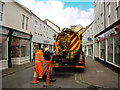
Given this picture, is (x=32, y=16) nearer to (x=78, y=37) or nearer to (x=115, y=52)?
(x=78, y=37)

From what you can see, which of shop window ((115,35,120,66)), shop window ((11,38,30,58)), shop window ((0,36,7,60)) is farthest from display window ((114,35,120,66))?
shop window ((11,38,30,58))

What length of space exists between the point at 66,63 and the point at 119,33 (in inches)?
151

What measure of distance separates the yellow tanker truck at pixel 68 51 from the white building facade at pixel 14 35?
469cm

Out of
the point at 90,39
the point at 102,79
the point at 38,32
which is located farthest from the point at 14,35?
the point at 90,39

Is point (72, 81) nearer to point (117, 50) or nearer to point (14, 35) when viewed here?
point (117, 50)

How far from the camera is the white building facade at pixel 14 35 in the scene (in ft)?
33.8

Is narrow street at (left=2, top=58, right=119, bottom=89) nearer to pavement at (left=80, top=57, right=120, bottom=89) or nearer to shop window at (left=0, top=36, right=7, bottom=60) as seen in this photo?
pavement at (left=80, top=57, right=120, bottom=89)

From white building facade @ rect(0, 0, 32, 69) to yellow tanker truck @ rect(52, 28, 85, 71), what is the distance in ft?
15.4

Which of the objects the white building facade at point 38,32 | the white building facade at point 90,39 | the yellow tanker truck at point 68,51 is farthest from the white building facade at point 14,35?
the white building facade at point 90,39

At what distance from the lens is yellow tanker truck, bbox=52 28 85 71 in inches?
318

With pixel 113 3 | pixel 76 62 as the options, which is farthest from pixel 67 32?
pixel 113 3

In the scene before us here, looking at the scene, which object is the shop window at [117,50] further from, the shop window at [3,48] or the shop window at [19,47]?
the shop window at [19,47]

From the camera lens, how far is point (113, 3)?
905 centimetres

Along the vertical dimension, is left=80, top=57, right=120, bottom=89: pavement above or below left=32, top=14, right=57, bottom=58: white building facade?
below
